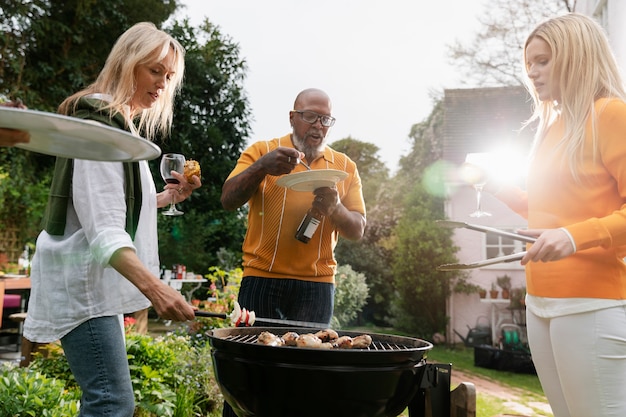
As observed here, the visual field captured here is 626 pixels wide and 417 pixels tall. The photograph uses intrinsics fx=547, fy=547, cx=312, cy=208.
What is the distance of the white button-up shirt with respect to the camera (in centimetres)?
152

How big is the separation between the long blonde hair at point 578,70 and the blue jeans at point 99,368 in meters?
1.43

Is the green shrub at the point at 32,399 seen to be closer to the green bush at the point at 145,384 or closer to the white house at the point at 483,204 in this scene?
the green bush at the point at 145,384

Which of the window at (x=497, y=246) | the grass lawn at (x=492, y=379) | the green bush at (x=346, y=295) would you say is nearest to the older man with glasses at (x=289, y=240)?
the grass lawn at (x=492, y=379)

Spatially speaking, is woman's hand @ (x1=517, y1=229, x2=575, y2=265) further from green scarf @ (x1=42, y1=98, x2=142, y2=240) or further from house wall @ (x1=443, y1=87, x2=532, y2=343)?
house wall @ (x1=443, y1=87, x2=532, y2=343)

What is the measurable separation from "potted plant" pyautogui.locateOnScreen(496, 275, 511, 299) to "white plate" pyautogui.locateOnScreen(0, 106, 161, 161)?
1001cm

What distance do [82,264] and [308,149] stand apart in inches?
54.6

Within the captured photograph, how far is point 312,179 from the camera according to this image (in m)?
2.23

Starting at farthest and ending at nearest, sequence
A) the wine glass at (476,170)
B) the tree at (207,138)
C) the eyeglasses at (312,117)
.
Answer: the tree at (207,138), the eyeglasses at (312,117), the wine glass at (476,170)

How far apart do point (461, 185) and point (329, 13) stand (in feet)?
29.8

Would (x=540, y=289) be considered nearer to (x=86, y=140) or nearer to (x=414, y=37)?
(x=86, y=140)

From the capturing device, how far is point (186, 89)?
1116 centimetres

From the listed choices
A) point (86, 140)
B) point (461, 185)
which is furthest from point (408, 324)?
point (86, 140)

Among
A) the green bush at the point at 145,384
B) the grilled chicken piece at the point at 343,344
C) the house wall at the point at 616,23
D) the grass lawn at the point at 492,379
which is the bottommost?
the grass lawn at the point at 492,379

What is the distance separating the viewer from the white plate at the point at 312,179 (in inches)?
86.5
